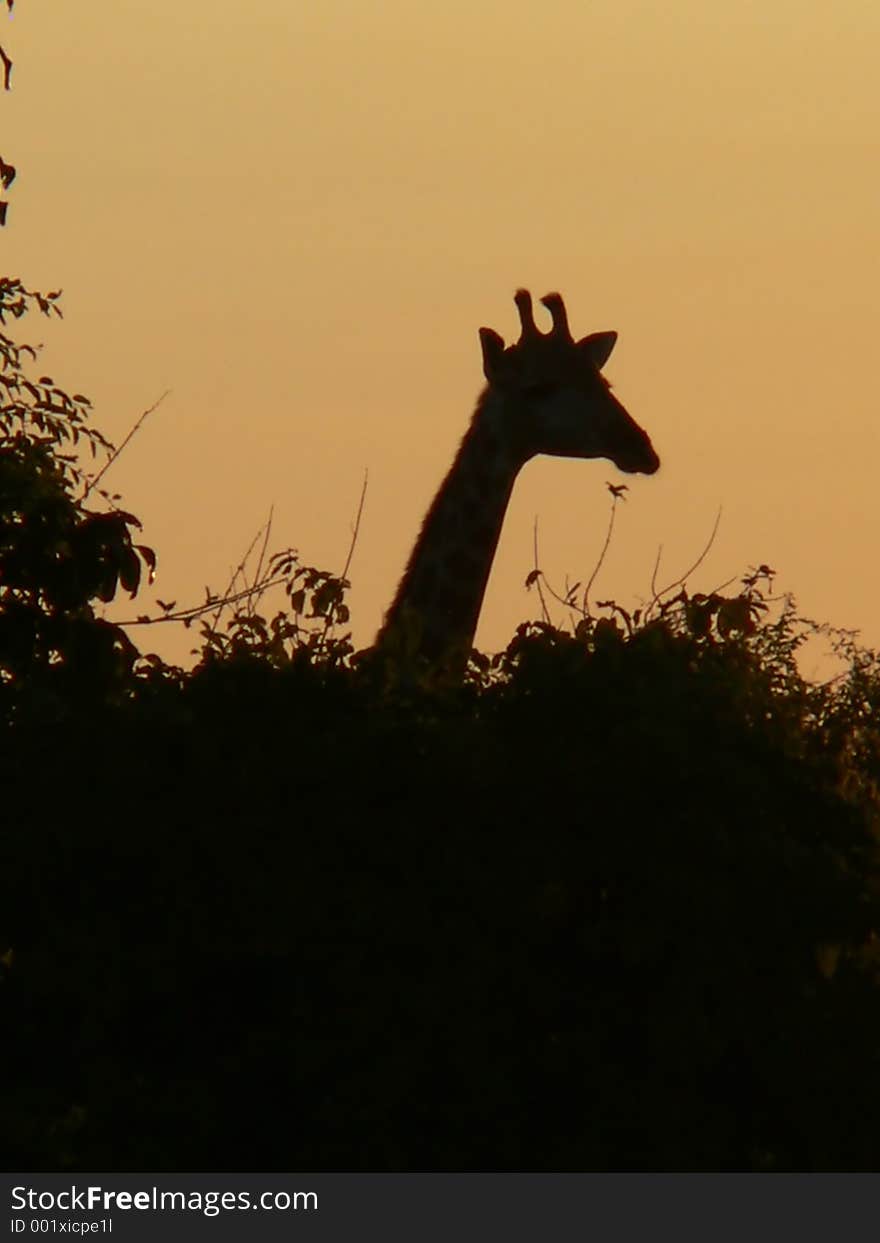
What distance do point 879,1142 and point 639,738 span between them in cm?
150

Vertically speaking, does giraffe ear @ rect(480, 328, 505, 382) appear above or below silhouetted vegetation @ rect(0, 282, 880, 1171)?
above

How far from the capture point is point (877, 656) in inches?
831

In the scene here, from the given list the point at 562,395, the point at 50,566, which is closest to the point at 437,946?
the point at 50,566

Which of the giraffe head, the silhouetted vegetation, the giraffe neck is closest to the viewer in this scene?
the silhouetted vegetation

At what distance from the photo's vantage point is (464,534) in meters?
15.9

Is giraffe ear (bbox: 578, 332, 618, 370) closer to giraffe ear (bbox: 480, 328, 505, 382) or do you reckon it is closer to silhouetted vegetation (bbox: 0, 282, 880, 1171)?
giraffe ear (bbox: 480, 328, 505, 382)

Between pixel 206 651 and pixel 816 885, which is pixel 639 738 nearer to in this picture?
pixel 816 885

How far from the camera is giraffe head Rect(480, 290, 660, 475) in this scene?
17.1m

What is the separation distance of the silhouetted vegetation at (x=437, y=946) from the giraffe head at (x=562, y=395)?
8.00 meters

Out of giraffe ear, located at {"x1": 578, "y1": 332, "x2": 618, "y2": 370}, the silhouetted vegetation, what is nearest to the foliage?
the silhouetted vegetation

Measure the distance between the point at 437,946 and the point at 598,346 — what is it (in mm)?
9761

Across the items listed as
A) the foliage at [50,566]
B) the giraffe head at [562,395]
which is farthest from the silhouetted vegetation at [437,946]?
the giraffe head at [562,395]

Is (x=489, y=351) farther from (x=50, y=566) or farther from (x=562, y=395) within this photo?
(x=50, y=566)

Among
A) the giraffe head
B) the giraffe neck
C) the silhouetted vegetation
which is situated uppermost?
the giraffe head
